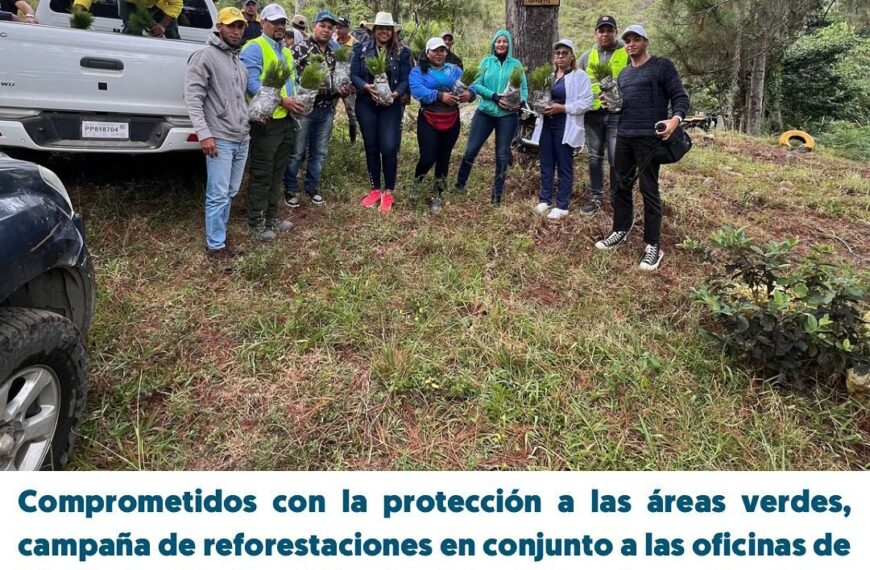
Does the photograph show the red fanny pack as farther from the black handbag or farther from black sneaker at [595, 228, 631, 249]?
the black handbag

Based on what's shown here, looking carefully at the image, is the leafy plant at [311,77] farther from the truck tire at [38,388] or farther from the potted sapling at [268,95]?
Answer: the truck tire at [38,388]

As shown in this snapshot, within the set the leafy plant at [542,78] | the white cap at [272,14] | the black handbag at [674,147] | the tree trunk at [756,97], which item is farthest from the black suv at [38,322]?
the tree trunk at [756,97]

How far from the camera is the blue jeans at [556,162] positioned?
493cm

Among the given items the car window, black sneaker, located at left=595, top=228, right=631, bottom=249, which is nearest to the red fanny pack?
black sneaker, located at left=595, top=228, right=631, bottom=249

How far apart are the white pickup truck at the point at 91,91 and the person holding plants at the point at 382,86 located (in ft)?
4.45

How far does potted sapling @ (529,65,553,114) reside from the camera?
4.82 metres

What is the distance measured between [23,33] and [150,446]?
9.84ft

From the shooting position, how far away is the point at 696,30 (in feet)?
45.8

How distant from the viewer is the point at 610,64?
4.68 metres

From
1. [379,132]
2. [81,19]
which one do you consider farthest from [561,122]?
[81,19]

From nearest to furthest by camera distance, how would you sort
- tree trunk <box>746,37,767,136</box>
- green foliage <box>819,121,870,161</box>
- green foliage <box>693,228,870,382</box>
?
green foliage <box>693,228,870,382</box>
green foliage <box>819,121,870,161</box>
tree trunk <box>746,37,767,136</box>

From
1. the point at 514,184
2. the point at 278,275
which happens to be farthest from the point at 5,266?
the point at 514,184

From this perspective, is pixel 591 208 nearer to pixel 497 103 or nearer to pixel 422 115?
pixel 497 103

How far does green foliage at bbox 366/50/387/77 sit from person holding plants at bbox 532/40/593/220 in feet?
4.39
